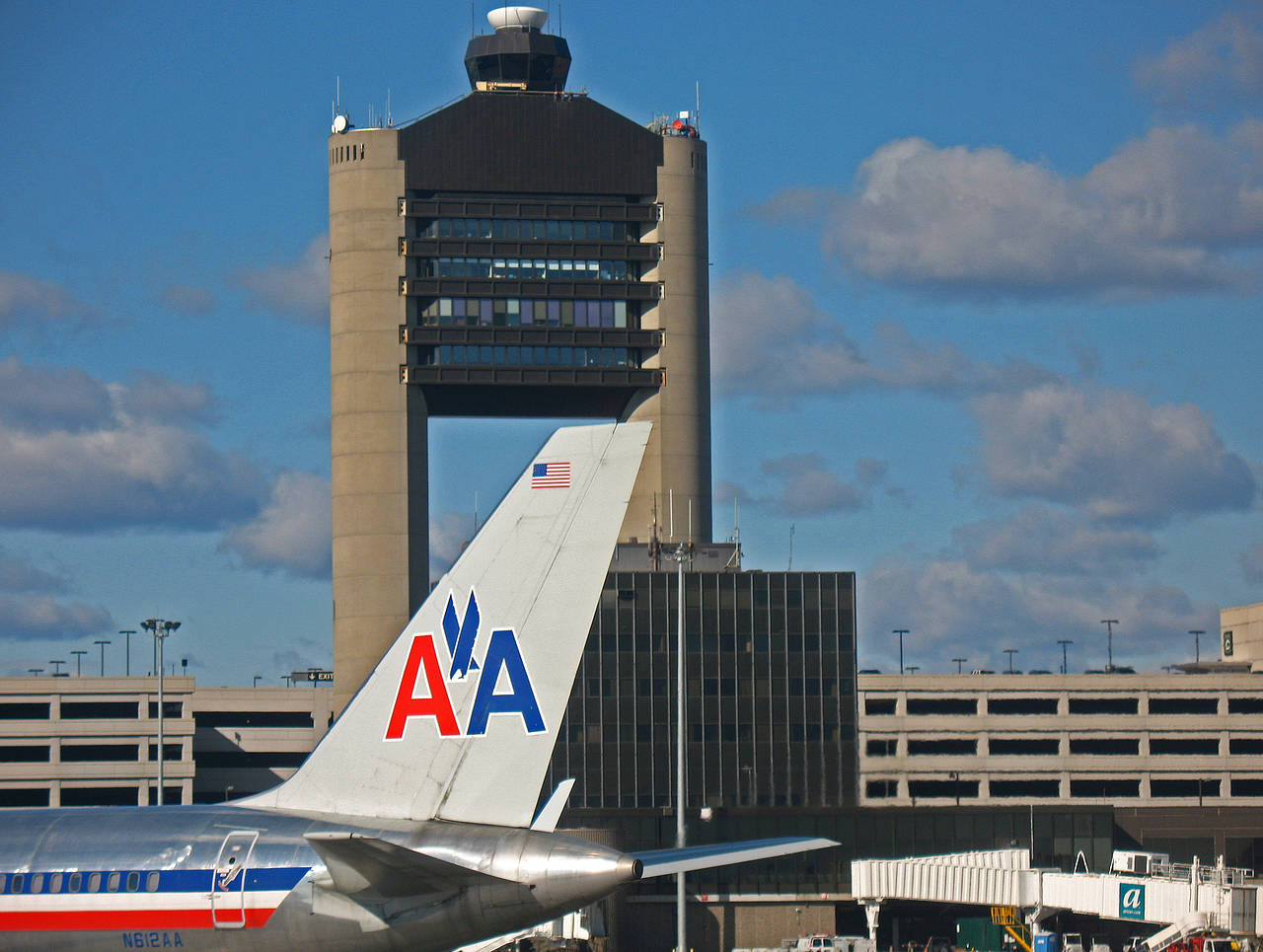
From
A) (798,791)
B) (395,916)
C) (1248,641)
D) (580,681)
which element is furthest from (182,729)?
(395,916)

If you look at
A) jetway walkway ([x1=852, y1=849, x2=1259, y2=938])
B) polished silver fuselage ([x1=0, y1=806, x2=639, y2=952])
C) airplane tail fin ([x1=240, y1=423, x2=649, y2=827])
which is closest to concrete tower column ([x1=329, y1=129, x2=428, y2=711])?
jetway walkway ([x1=852, y1=849, x2=1259, y2=938])

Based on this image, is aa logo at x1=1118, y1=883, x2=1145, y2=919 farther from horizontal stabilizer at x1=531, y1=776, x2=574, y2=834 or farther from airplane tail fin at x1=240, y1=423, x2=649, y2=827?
airplane tail fin at x1=240, y1=423, x2=649, y2=827

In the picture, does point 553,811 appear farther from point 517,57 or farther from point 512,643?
point 517,57

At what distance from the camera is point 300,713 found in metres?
176

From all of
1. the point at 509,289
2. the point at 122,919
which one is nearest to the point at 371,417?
the point at 509,289

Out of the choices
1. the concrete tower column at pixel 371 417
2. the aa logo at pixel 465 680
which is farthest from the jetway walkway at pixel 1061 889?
the concrete tower column at pixel 371 417

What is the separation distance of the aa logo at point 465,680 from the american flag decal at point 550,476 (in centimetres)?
243

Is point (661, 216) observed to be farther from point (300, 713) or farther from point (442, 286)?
point (300, 713)

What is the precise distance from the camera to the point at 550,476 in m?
32.5

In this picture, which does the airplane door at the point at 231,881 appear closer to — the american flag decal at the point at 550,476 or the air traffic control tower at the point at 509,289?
the american flag decal at the point at 550,476

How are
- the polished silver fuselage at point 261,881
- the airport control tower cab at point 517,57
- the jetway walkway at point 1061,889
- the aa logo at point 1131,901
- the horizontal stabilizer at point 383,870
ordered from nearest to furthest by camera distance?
the horizontal stabilizer at point 383,870 → the polished silver fuselage at point 261,881 → the jetway walkway at point 1061,889 → the aa logo at point 1131,901 → the airport control tower cab at point 517,57

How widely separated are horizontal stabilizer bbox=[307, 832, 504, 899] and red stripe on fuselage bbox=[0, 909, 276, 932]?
109 inches

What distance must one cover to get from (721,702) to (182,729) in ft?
192

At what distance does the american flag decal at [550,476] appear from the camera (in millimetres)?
32344
